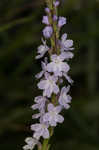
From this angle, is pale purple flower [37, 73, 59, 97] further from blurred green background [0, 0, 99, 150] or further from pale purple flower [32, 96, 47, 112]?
blurred green background [0, 0, 99, 150]

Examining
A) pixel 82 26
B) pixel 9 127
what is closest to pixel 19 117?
pixel 9 127

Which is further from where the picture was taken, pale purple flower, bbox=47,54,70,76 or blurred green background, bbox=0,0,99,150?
blurred green background, bbox=0,0,99,150

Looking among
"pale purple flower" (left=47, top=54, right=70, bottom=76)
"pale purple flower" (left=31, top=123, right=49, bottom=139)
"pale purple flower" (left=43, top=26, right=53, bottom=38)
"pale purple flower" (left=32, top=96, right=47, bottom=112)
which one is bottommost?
"pale purple flower" (left=31, top=123, right=49, bottom=139)

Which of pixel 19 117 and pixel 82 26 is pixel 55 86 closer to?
pixel 19 117

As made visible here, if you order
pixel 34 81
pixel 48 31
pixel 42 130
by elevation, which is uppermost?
pixel 34 81

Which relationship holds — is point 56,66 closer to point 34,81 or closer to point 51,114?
point 51,114

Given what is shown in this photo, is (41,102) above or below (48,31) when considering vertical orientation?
below

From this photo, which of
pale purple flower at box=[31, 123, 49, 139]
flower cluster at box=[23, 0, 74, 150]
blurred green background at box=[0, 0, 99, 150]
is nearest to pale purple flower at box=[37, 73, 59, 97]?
flower cluster at box=[23, 0, 74, 150]

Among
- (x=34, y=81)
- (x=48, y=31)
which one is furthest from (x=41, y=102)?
(x=34, y=81)
